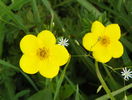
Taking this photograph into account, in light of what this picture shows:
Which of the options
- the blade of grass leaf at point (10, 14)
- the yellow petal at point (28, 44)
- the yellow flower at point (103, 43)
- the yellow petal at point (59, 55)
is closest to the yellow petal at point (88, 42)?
the yellow flower at point (103, 43)

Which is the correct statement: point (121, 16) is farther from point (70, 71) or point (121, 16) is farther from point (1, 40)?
point (1, 40)

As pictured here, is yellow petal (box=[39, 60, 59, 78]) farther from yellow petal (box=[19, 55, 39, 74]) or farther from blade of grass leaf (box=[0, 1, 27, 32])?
blade of grass leaf (box=[0, 1, 27, 32])

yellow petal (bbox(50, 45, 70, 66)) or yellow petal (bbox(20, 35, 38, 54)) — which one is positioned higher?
yellow petal (bbox(20, 35, 38, 54))

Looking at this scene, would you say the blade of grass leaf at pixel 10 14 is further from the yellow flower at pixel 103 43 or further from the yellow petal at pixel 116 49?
the yellow petal at pixel 116 49

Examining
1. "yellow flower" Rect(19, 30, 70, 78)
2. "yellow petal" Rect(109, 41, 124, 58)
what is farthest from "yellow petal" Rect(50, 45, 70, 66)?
"yellow petal" Rect(109, 41, 124, 58)

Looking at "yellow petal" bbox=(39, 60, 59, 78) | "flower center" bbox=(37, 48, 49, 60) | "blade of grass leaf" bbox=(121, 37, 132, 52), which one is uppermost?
"flower center" bbox=(37, 48, 49, 60)

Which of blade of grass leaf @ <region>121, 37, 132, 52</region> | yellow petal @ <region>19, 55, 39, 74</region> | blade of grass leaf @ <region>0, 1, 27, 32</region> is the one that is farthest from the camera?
blade of grass leaf @ <region>121, 37, 132, 52</region>

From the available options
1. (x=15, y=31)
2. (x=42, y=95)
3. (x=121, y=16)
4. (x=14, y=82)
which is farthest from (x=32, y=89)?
(x=121, y=16)
